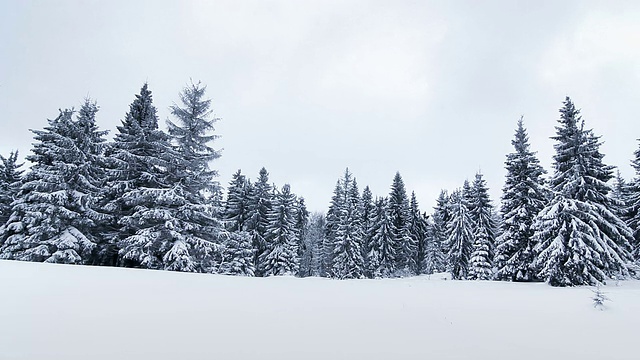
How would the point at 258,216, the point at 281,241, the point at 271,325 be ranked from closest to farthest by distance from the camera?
the point at 271,325, the point at 281,241, the point at 258,216

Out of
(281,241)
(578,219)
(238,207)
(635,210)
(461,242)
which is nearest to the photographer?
(578,219)

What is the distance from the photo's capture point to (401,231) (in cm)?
4850

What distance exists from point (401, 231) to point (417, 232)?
573cm

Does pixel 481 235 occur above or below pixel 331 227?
below

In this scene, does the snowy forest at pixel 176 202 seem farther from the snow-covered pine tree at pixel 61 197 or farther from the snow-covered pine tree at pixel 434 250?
the snow-covered pine tree at pixel 434 250

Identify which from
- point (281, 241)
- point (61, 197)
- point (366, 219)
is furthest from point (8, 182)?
point (366, 219)

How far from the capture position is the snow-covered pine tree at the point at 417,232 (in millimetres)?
52094

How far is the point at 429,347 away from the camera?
5.38 m

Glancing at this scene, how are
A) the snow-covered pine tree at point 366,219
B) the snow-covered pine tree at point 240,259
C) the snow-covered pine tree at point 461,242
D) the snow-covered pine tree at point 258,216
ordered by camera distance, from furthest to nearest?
the snow-covered pine tree at point 366,219
the snow-covered pine tree at point 258,216
the snow-covered pine tree at point 461,242
the snow-covered pine tree at point 240,259

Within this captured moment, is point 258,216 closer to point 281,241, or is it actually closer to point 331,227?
point 281,241

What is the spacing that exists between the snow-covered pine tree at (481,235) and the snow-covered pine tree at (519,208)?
5.24 metres

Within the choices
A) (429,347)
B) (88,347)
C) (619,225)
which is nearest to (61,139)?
(88,347)

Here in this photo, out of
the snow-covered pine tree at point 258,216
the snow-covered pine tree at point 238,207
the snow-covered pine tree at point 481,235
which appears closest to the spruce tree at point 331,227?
the snow-covered pine tree at point 258,216

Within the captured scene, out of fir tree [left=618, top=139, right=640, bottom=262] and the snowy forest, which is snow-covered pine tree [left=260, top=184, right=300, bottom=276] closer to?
the snowy forest
